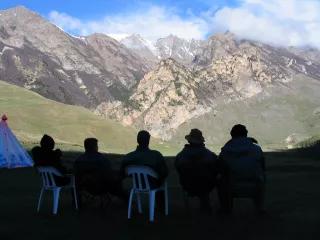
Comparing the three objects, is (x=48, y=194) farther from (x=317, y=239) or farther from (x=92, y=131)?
Result: (x=92, y=131)

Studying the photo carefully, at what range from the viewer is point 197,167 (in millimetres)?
11312

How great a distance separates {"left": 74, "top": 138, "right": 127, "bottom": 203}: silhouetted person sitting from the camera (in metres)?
11.5

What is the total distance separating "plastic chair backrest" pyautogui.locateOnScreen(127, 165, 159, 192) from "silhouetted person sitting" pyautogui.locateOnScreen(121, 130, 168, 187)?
109 mm

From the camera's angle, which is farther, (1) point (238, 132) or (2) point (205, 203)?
(2) point (205, 203)

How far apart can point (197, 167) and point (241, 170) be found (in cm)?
90

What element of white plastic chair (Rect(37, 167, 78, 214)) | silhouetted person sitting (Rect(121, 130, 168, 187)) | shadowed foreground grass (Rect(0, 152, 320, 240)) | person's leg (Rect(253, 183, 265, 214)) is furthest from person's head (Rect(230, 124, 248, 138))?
white plastic chair (Rect(37, 167, 78, 214))

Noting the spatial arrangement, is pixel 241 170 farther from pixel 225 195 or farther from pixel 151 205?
pixel 151 205

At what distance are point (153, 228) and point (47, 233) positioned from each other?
179cm

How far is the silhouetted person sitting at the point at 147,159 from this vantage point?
432 inches

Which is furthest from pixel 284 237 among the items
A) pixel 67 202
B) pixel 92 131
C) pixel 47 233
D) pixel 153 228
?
pixel 92 131

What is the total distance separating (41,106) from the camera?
560ft

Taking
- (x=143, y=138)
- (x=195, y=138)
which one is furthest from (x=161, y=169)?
(x=195, y=138)

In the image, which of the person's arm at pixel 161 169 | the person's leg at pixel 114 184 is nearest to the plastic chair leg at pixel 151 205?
the person's arm at pixel 161 169

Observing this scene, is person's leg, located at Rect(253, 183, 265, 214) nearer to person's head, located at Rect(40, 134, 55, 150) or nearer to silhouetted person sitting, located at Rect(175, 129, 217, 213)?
silhouetted person sitting, located at Rect(175, 129, 217, 213)
